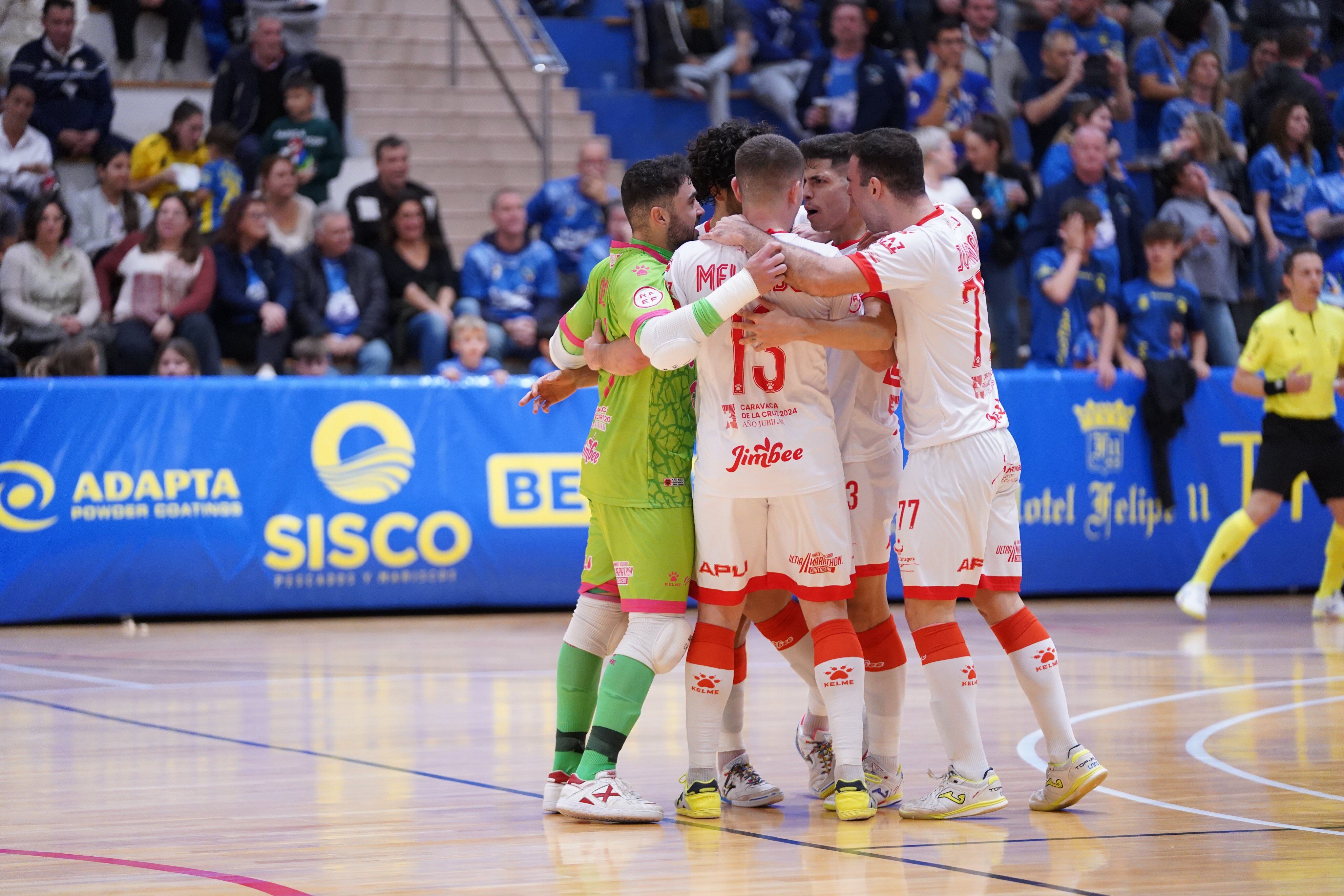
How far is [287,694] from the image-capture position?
800 centimetres

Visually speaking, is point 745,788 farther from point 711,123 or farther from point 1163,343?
point 711,123

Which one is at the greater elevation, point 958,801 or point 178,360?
point 178,360

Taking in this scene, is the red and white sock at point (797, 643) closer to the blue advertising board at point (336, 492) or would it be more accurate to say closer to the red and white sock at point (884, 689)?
the red and white sock at point (884, 689)

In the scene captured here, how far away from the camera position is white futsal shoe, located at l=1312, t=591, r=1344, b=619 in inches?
439

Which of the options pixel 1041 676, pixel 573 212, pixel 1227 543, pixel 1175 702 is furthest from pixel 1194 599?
pixel 573 212

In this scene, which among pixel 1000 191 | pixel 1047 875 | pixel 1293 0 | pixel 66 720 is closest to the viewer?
pixel 1047 875

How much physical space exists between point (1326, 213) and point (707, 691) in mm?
11645

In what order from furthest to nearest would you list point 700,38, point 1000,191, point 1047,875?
1. point 700,38
2. point 1000,191
3. point 1047,875

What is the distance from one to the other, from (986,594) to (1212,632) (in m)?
5.46

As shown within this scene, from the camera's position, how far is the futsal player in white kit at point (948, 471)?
519 centimetres

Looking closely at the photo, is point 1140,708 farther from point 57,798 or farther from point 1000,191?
point 1000,191

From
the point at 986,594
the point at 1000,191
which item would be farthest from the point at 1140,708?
the point at 1000,191

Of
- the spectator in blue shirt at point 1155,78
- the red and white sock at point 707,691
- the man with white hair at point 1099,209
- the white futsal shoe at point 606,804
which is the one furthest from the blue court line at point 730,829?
the spectator in blue shirt at point 1155,78

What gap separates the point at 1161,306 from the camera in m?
12.8
